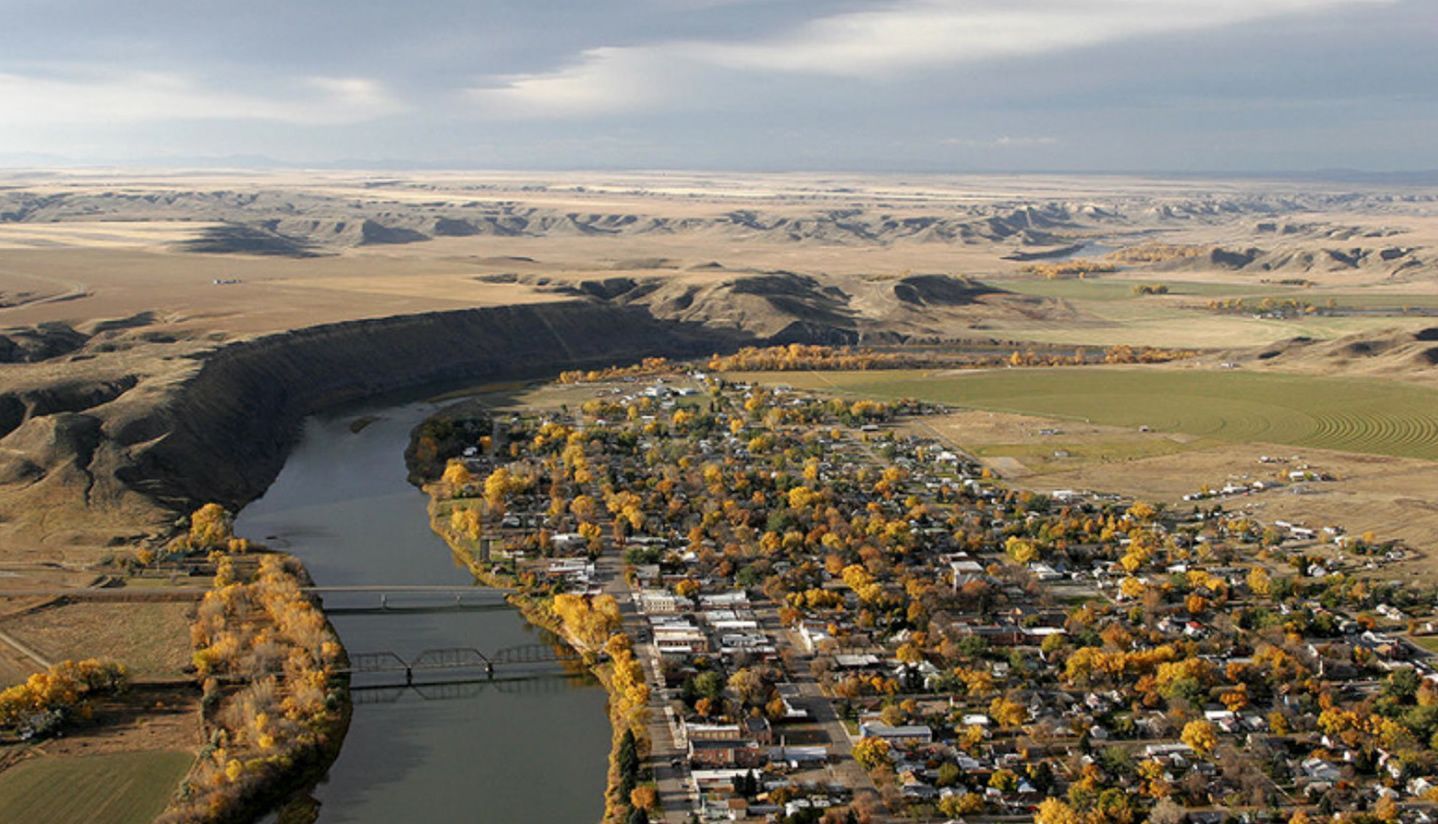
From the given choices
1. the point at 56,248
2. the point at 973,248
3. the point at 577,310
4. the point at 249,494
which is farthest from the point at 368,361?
the point at 973,248

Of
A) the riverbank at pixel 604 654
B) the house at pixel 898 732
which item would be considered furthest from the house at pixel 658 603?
the house at pixel 898 732

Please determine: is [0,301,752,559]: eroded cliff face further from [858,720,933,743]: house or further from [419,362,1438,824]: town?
[858,720,933,743]: house

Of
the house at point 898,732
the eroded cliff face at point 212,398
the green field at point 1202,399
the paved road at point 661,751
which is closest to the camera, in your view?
the paved road at point 661,751

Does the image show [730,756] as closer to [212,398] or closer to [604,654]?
[604,654]

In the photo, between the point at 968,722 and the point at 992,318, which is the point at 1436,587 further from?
the point at 992,318


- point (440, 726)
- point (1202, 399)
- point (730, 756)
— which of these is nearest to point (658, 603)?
point (440, 726)

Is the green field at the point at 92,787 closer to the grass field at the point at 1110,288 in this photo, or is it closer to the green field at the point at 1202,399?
the green field at the point at 1202,399

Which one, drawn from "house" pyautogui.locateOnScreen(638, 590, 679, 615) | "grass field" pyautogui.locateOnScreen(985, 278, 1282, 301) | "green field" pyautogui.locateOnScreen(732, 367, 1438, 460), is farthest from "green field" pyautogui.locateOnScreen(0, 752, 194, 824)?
"grass field" pyautogui.locateOnScreen(985, 278, 1282, 301)
